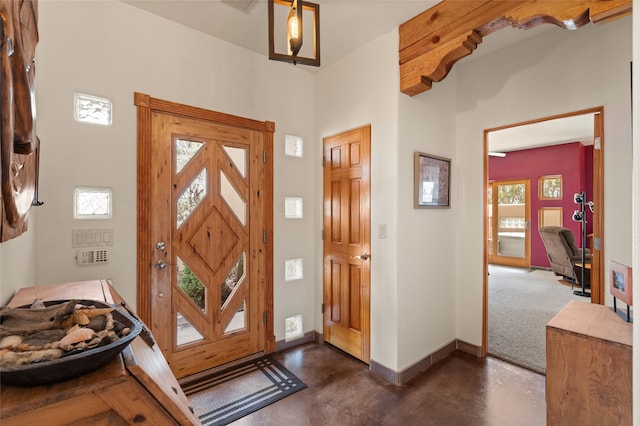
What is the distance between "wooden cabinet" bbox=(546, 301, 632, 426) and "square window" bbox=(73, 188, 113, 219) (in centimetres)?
287

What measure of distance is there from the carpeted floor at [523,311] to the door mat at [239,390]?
2.06 metres

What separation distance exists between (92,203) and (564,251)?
22.4 ft

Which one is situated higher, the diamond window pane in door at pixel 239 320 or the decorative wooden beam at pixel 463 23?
the decorative wooden beam at pixel 463 23

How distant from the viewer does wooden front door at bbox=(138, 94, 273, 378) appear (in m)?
2.39

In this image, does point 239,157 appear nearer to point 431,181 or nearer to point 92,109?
point 92,109

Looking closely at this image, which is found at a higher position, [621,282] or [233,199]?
[233,199]

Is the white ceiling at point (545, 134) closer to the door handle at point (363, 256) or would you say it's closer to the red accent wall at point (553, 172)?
the red accent wall at point (553, 172)

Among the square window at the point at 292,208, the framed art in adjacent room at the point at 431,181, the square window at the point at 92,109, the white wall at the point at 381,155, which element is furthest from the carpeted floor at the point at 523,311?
the square window at the point at 92,109

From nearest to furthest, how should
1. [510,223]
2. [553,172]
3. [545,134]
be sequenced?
[545,134] → [553,172] → [510,223]

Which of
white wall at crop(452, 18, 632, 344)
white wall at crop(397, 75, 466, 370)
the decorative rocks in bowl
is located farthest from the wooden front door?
white wall at crop(452, 18, 632, 344)

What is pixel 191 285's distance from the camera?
8.43 feet

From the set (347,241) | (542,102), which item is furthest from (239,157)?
(542,102)

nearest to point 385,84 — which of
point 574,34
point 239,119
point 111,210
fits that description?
point 239,119

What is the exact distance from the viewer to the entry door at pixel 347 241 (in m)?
2.76
